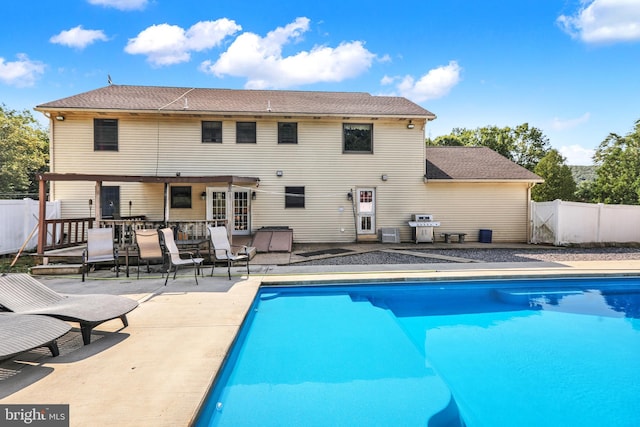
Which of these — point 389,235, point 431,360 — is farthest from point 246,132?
point 431,360

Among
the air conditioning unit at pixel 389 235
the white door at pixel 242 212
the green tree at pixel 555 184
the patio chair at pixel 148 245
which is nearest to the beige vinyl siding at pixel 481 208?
the air conditioning unit at pixel 389 235

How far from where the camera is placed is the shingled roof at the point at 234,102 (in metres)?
12.5

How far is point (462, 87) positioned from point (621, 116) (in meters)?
20.8

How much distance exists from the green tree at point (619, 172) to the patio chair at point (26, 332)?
3436 centimetres

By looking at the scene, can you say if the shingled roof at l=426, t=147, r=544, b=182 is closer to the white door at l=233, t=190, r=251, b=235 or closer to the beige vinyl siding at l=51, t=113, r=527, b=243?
the beige vinyl siding at l=51, t=113, r=527, b=243

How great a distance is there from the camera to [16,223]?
35.1 ft

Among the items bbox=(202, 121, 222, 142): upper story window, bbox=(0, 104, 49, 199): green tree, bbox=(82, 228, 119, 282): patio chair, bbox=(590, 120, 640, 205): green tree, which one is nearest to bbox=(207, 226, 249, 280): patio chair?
bbox=(82, 228, 119, 282): patio chair

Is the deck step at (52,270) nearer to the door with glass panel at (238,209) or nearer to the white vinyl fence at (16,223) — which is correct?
the white vinyl fence at (16,223)

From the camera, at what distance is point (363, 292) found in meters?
7.08

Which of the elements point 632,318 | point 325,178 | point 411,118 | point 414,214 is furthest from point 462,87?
point 632,318

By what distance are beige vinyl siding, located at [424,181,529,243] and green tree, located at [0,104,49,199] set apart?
34.9 metres

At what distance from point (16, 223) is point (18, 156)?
2841 centimetres

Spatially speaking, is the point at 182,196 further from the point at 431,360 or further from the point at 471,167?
the point at 471,167

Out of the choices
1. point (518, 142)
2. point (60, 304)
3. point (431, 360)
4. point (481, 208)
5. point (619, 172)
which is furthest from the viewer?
point (518, 142)
